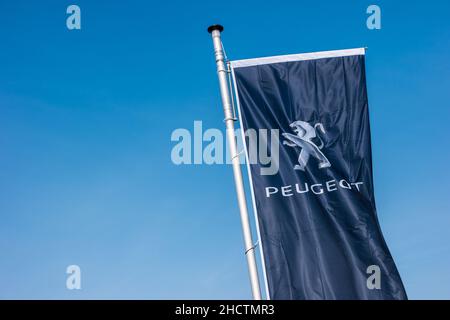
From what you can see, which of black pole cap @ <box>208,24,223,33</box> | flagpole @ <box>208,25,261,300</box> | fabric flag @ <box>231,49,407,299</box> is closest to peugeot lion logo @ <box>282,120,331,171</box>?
fabric flag @ <box>231,49,407,299</box>

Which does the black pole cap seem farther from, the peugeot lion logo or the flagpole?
the peugeot lion logo

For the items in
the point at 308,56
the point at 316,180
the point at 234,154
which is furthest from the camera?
the point at 308,56

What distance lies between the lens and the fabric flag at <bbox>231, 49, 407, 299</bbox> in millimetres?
13969

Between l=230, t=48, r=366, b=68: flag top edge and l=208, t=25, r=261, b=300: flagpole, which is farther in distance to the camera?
l=230, t=48, r=366, b=68: flag top edge

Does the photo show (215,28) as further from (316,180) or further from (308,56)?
(316,180)

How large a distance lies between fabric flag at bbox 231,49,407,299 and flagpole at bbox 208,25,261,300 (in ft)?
0.80

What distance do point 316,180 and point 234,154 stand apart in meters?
1.75

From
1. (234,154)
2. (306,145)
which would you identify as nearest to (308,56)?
(306,145)

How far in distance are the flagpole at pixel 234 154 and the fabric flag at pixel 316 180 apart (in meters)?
0.24

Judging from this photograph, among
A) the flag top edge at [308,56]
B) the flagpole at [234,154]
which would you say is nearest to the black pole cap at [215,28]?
the flagpole at [234,154]

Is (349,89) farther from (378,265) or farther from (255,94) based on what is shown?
(378,265)

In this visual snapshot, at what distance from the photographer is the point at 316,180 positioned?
14.6 m

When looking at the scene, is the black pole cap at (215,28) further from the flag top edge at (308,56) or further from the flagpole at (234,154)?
the flag top edge at (308,56)
